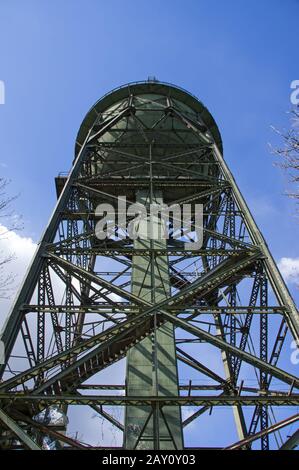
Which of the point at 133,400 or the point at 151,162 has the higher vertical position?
the point at 151,162

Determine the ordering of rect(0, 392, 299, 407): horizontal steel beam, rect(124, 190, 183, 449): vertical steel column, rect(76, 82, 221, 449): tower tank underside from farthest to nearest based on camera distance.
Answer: rect(76, 82, 221, 449): tower tank underside < rect(124, 190, 183, 449): vertical steel column < rect(0, 392, 299, 407): horizontal steel beam

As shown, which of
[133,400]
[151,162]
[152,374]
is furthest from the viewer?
[151,162]

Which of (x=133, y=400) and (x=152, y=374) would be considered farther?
(x=152, y=374)

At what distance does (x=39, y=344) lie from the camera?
30.8 feet

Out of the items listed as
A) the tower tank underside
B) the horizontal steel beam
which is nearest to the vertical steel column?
the tower tank underside

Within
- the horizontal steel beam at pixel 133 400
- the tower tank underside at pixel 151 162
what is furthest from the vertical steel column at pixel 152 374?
the horizontal steel beam at pixel 133 400

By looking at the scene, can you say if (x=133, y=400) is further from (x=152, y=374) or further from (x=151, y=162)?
(x=151, y=162)

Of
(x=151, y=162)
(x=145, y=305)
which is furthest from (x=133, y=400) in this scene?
(x=151, y=162)

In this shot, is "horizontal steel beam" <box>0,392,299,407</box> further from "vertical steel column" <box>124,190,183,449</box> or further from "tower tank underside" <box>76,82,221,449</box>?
"tower tank underside" <box>76,82,221,449</box>
